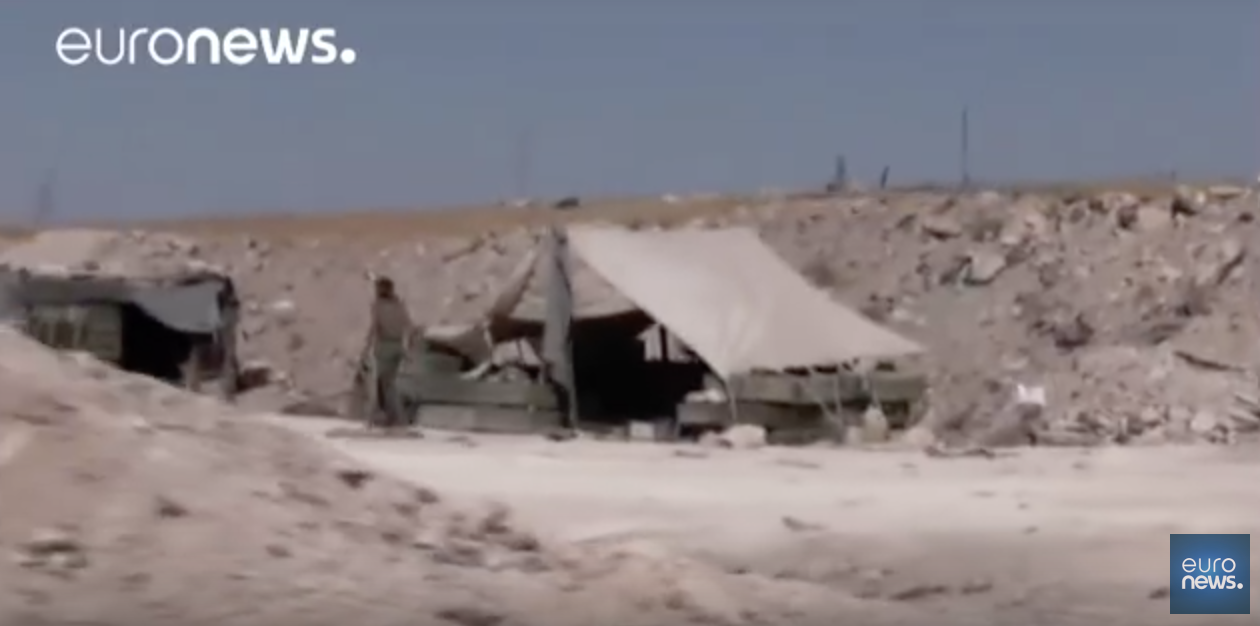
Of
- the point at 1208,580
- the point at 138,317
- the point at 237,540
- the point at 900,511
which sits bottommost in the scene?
the point at 900,511

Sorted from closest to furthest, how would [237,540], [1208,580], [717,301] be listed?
[237,540]
[1208,580]
[717,301]

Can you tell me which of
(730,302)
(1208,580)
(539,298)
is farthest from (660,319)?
(1208,580)

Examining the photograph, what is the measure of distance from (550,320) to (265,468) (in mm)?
10147

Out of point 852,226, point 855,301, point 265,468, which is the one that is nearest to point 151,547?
point 265,468

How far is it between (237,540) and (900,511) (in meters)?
5.18

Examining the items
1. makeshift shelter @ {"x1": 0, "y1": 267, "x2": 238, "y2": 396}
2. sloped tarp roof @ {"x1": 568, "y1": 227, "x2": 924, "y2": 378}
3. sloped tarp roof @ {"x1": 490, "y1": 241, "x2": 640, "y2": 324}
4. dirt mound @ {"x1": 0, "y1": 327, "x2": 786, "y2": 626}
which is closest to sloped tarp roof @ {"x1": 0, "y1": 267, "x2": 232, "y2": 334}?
makeshift shelter @ {"x1": 0, "y1": 267, "x2": 238, "y2": 396}

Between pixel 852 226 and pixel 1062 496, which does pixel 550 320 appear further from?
pixel 852 226

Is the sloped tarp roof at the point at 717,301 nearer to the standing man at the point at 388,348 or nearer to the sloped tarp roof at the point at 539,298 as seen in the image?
the sloped tarp roof at the point at 539,298

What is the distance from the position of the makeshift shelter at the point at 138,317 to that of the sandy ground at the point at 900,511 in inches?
259

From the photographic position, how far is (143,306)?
2394 centimetres

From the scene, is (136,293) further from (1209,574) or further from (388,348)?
(1209,574)

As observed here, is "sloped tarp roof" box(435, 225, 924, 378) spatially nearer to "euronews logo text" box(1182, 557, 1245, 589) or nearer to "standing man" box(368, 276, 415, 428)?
"standing man" box(368, 276, 415, 428)

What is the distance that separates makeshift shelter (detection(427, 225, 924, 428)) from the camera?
19656 millimetres

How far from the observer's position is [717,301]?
20.2 m
